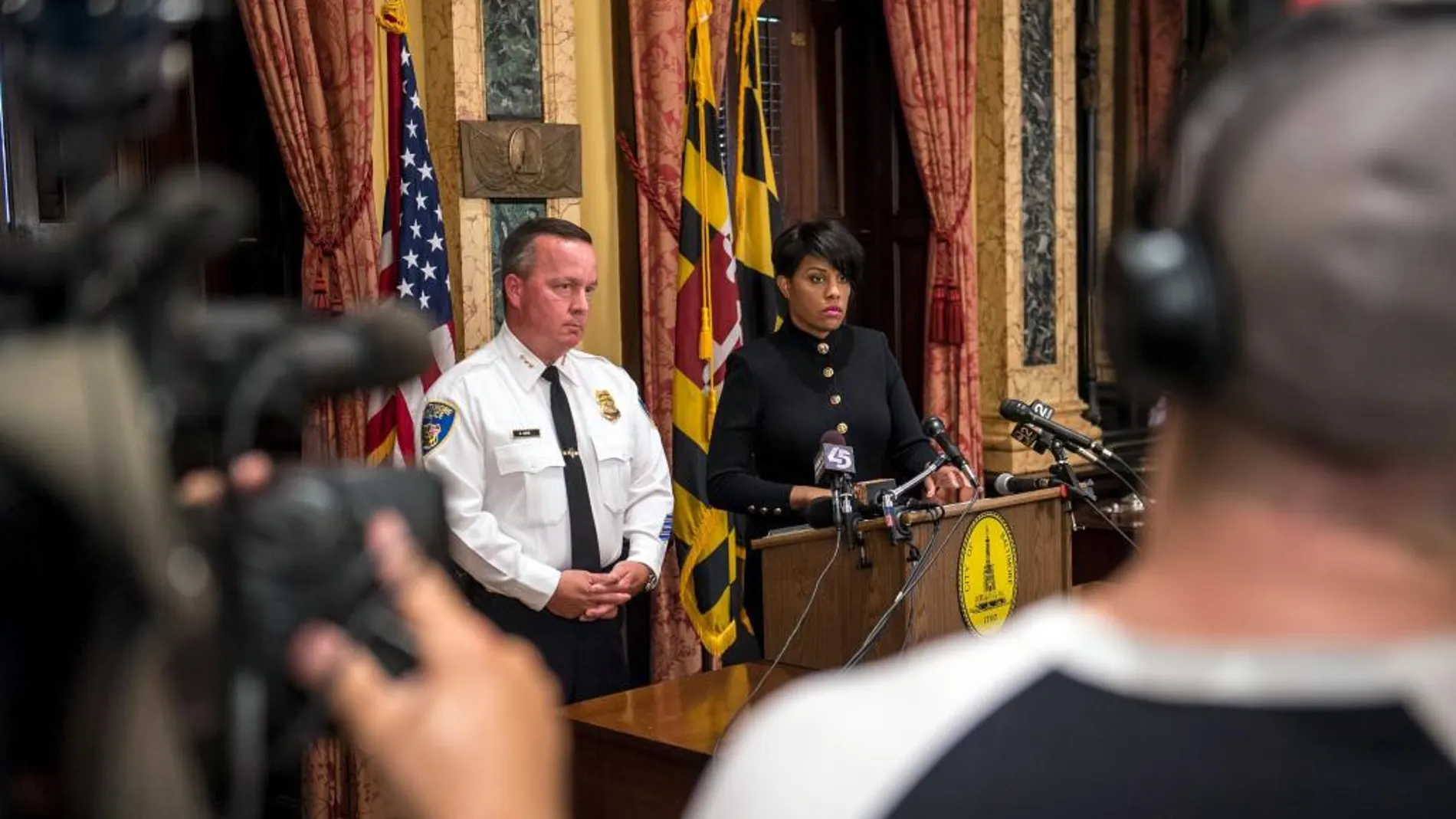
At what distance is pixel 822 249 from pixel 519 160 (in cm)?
131

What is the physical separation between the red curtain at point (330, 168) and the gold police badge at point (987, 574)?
1.90 meters

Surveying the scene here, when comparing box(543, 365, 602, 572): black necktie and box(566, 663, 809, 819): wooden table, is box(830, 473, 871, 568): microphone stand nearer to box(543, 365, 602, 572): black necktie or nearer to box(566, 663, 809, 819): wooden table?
box(566, 663, 809, 819): wooden table

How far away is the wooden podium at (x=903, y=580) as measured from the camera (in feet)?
11.8

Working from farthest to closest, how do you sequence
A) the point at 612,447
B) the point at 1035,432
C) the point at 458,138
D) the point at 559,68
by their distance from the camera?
the point at 559,68 < the point at 458,138 < the point at 612,447 < the point at 1035,432

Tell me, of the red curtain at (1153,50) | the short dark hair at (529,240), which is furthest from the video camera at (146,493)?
the red curtain at (1153,50)

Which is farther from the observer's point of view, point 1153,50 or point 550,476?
point 1153,50

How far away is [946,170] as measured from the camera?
6477mm

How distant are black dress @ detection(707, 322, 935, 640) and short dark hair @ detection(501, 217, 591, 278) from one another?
61 cm

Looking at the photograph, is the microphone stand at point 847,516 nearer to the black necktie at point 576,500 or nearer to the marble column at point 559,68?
the black necktie at point 576,500

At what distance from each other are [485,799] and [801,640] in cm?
318

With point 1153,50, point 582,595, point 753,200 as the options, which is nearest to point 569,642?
point 582,595

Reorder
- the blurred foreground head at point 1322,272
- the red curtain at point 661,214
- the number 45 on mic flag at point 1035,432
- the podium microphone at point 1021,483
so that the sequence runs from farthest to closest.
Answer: the red curtain at point 661,214, the podium microphone at point 1021,483, the number 45 on mic flag at point 1035,432, the blurred foreground head at point 1322,272

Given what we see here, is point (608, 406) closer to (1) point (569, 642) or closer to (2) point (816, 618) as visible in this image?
(1) point (569, 642)

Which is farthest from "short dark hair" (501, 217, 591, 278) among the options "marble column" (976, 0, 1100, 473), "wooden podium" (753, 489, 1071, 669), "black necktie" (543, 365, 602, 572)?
"marble column" (976, 0, 1100, 473)
